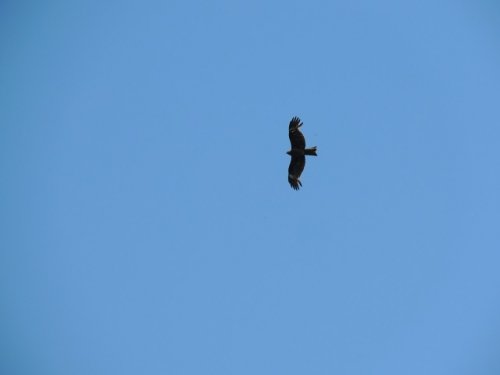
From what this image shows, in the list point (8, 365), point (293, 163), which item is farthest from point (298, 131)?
point (8, 365)

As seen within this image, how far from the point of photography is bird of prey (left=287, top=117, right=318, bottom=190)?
3609 centimetres

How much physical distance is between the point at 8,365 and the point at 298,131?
284ft

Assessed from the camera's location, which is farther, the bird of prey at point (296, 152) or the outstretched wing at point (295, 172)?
the outstretched wing at point (295, 172)

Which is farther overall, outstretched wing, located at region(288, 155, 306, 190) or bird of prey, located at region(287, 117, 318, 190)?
outstretched wing, located at region(288, 155, 306, 190)

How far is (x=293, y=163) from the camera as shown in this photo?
3747 cm

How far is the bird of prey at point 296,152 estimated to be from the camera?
36094 mm

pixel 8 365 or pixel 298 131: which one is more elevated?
pixel 8 365

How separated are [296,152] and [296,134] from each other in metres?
1.17

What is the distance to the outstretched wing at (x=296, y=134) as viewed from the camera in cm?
3603

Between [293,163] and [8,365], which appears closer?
[293,163]

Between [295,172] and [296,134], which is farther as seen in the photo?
[295,172]

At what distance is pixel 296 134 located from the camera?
3606 cm

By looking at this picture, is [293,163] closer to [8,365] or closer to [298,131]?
[298,131]
